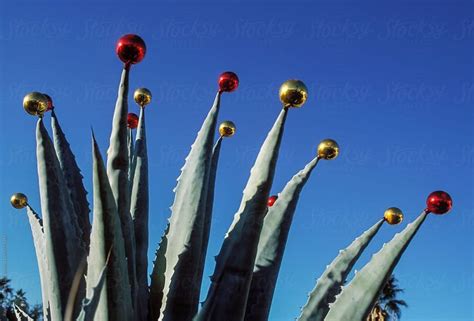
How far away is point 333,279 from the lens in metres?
2.71

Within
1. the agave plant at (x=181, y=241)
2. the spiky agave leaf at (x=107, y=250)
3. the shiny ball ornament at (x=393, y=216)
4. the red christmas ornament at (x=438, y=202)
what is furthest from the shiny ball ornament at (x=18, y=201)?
the red christmas ornament at (x=438, y=202)

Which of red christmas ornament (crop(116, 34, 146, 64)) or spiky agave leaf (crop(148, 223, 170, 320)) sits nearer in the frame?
red christmas ornament (crop(116, 34, 146, 64))

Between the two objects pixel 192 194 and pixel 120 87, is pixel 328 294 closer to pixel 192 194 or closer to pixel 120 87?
pixel 192 194

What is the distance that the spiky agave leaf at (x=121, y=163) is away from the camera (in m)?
2.24

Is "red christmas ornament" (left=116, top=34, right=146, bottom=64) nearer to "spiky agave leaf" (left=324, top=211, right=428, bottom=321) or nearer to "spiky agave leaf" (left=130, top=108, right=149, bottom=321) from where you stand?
"spiky agave leaf" (left=130, top=108, right=149, bottom=321)

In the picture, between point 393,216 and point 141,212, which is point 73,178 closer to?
point 141,212

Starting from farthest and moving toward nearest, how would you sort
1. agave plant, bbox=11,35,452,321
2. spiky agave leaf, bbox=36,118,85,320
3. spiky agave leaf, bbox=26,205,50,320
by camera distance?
1. spiky agave leaf, bbox=26,205,50,320
2. spiky agave leaf, bbox=36,118,85,320
3. agave plant, bbox=11,35,452,321

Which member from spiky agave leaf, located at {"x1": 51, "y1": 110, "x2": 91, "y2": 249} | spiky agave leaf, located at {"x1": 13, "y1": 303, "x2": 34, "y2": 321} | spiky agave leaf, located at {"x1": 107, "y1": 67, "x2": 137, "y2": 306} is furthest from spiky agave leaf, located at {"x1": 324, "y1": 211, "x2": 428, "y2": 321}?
spiky agave leaf, located at {"x1": 13, "y1": 303, "x2": 34, "y2": 321}

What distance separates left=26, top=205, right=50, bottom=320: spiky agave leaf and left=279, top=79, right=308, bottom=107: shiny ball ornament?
1.12m

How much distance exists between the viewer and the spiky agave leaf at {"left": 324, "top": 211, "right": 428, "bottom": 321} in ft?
8.09

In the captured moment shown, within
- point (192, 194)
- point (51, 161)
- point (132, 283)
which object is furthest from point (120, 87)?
point (132, 283)

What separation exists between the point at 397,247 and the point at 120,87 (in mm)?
1235

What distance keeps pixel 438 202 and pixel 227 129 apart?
3.54ft

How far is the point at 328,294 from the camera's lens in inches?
106
